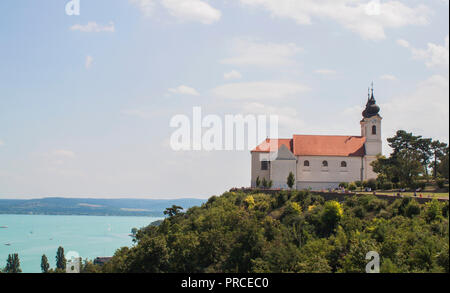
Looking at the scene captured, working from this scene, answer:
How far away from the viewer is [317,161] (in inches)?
2201

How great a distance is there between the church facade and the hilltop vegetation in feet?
29.5

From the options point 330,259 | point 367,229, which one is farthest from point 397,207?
point 330,259

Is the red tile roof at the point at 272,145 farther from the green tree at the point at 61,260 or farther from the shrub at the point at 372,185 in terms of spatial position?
the green tree at the point at 61,260

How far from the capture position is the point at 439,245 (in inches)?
895

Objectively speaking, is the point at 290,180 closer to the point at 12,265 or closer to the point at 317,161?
the point at 317,161

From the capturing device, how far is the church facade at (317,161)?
55031 millimetres

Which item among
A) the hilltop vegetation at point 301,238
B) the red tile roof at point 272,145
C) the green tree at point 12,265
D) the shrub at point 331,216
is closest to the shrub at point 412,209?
the hilltop vegetation at point 301,238

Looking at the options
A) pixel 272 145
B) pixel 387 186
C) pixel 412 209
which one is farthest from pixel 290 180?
pixel 412 209

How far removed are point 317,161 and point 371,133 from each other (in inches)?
313

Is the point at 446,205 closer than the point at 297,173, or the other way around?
the point at 446,205

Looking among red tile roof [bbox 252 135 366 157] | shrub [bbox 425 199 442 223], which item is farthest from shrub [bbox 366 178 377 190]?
shrub [bbox 425 199 442 223]

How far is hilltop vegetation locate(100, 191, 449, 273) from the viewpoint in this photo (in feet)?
79.4

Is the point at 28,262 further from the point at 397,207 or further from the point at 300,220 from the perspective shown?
the point at 397,207
